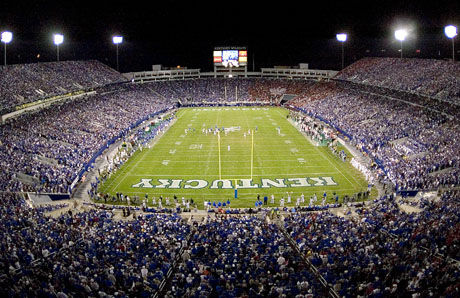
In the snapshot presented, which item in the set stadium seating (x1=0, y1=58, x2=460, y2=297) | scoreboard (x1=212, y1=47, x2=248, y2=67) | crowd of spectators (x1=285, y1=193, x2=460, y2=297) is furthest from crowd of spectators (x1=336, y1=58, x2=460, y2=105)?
scoreboard (x1=212, y1=47, x2=248, y2=67)

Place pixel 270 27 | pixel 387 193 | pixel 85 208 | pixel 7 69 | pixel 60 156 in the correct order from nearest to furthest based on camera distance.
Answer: pixel 85 208 → pixel 387 193 → pixel 60 156 → pixel 7 69 → pixel 270 27

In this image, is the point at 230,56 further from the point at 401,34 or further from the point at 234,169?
the point at 234,169

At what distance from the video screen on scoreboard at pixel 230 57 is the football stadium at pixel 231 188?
18750mm

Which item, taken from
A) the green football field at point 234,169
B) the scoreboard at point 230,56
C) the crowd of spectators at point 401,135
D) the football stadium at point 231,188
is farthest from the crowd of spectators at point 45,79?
the crowd of spectators at point 401,135

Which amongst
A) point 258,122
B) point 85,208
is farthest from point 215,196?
point 258,122

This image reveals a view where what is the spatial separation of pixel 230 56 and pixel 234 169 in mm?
52412

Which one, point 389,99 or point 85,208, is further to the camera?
point 389,99

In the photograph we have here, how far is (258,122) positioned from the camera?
51.2m

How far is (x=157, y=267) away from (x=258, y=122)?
129 feet

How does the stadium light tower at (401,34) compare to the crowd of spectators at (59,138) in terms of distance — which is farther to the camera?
the stadium light tower at (401,34)

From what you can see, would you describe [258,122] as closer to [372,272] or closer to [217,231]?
[217,231]

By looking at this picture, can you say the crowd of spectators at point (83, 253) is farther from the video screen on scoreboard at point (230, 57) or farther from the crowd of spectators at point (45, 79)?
the video screen on scoreboard at point (230, 57)

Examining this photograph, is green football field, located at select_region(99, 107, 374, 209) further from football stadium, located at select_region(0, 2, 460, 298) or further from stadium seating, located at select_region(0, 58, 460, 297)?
stadium seating, located at select_region(0, 58, 460, 297)

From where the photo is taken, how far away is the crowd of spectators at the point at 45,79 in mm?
37594
